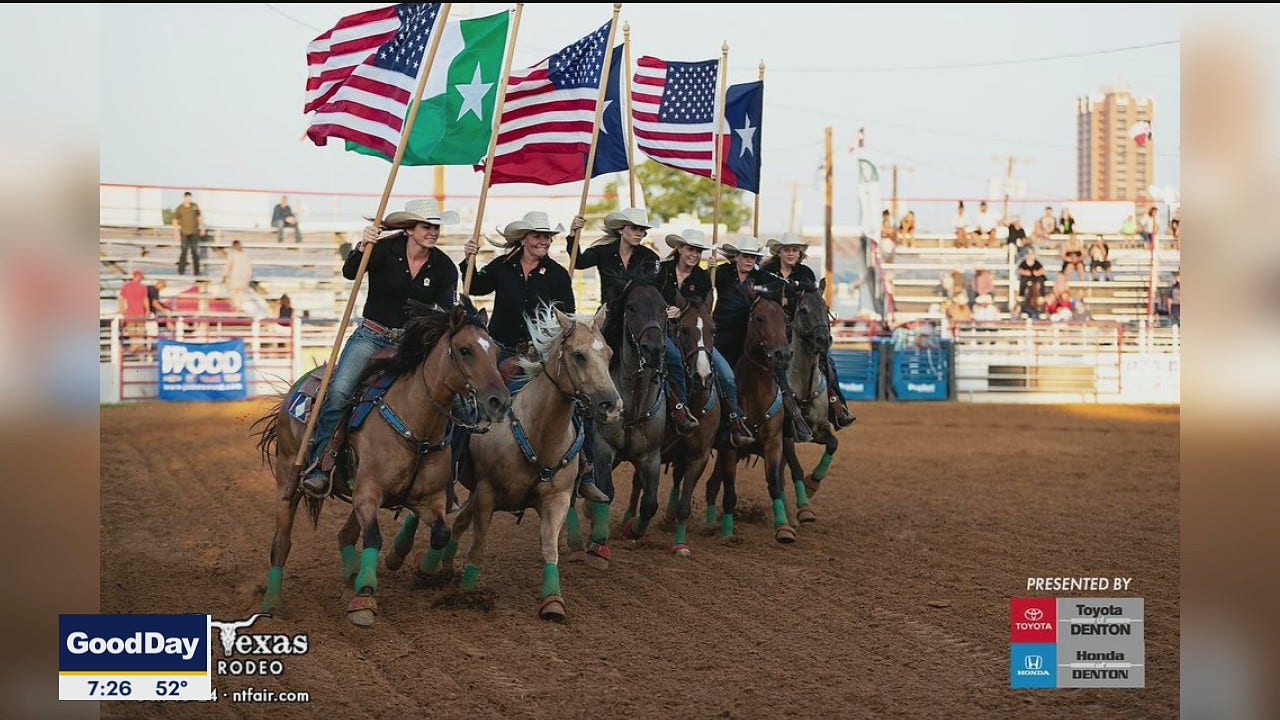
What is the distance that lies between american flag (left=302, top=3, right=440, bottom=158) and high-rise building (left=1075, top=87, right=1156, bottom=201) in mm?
30978

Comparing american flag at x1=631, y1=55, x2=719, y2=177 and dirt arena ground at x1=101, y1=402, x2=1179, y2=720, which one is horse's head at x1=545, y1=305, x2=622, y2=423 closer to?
dirt arena ground at x1=101, y1=402, x2=1179, y2=720

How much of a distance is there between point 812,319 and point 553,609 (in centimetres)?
405

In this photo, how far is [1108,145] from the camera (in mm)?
47375

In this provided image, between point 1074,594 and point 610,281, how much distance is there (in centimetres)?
379

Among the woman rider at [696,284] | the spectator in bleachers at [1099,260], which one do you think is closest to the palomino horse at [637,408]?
the woman rider at [696,284]

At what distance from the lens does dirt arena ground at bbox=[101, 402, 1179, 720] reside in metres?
6.78

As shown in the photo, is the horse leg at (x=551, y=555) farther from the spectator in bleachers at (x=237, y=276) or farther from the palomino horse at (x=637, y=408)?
the spectator in bleachers at (x=237, y=276)

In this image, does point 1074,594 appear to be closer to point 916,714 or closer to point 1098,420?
point 916,714

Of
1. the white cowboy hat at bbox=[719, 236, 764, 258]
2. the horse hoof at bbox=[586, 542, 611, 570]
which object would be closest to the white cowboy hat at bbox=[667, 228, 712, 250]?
the white cowboy hat at bbox=[719, 236, 764, 258]

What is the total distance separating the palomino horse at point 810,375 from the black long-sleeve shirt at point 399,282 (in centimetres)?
357

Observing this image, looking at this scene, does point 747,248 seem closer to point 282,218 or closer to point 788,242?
point 788,242

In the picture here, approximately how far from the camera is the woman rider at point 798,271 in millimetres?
11711

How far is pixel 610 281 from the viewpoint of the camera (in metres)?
9.49

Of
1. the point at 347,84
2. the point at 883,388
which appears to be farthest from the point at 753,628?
the point at 883,388
